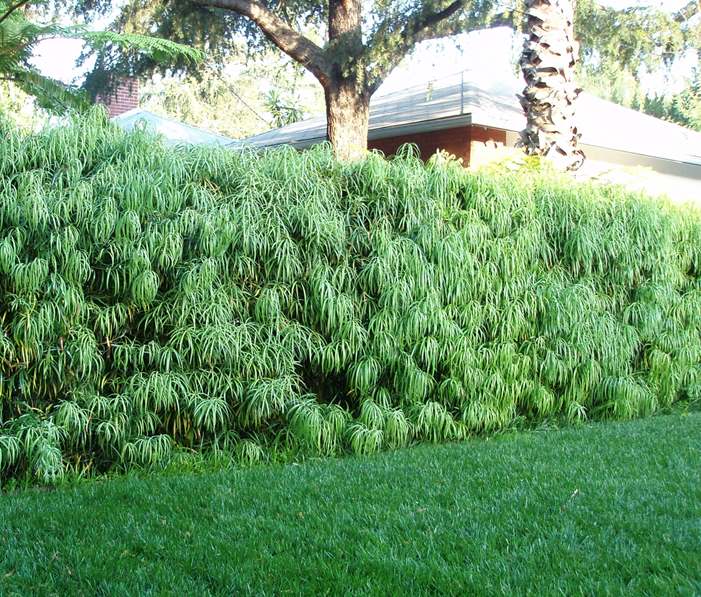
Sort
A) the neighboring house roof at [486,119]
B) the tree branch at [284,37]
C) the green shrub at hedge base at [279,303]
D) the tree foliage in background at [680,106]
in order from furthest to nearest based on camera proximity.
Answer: the tree foliage in background at [680,106]
the tree branch at [284,37]
the neighboring house roof at [486,119]
the green shrub at hedge base at [279,303]

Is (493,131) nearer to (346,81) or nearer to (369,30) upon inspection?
(346,81)

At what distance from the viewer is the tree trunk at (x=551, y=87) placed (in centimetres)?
884

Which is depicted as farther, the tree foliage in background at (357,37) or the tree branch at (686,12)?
the tree branch at (686,12)

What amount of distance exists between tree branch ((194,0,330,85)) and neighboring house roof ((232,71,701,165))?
4.58ft

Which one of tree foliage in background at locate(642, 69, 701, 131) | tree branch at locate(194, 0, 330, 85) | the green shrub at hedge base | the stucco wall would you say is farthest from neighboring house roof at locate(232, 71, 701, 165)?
tree foliage in background at locate(642, 69, 701, 131)

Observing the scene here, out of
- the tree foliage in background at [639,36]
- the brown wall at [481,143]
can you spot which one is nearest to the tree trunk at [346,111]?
the brown wall at [481,143]

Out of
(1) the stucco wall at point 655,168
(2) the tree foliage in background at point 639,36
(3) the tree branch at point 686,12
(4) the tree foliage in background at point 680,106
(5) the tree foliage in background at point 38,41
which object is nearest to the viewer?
(5) the tree foliage in background at point 38,41

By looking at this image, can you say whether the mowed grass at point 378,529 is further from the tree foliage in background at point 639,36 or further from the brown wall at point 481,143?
the tree foliage in background at point 639,36

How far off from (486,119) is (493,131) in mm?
591

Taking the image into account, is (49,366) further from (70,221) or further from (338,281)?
(338,281)

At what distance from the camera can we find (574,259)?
6922mm

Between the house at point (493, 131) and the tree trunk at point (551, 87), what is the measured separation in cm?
145

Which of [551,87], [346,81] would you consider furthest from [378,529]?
[346,81]

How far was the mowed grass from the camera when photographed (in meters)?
3.14
